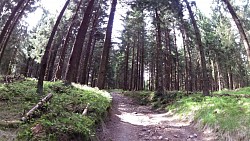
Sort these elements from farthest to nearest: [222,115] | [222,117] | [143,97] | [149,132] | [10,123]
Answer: [143,97] < [149,132] < [222,115] < [222,117] < [10,123]

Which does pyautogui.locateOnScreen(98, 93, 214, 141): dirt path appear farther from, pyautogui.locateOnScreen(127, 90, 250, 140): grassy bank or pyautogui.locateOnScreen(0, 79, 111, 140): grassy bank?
pyautogui.locateOnScreen(0, 79, 111, 140): grassy bank

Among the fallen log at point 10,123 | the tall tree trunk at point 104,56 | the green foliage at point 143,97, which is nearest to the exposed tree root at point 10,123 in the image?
the fallen log at point 10,123

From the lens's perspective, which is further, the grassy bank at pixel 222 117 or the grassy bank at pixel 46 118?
the grassy bank at pixel 222 117

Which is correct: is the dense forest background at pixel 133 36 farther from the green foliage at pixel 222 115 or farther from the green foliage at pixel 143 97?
the green foliage at pixel 222 115

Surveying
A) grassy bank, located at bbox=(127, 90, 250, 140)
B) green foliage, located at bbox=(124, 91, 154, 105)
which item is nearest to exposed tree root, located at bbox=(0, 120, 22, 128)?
grassy bank, located at bbox=(127, 90, 250, 140)

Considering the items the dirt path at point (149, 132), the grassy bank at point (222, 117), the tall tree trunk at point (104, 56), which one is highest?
the tall tree trunk at point (104, 56)

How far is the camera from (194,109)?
1123cm

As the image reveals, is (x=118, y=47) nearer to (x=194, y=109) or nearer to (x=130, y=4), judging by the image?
(x=130, y=4)

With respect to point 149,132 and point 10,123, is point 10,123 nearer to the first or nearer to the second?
point 10,123

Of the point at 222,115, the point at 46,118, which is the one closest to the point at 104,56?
the point at 222,115

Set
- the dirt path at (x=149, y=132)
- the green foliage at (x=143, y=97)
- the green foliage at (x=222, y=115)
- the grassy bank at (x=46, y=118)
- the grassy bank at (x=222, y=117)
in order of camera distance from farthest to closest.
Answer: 1. the green foliage at (x=143, y=97)
2. the dirt path at (x=149, y=132)
3. the green foliage at (x=222, y=115)
4. the grassy bank at (x=222, y=117)
5. the grassy bank at (x=46, y=118)

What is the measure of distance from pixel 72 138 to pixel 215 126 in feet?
17.3

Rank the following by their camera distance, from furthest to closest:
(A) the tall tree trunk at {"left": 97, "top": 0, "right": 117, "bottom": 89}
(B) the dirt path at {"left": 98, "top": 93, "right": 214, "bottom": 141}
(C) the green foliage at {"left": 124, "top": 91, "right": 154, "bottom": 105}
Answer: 1. (C) the green foliage at {"left": 124, "top": 91, "right": 154, "bottom": 105}
2. (A) the tall tree trunk at {"left": 97, "top": 0, "right": 117, "bottom": 89}
3. (B) the dirt path at {"left": 98, "top": 93, "right": 214, "bottom": 141}

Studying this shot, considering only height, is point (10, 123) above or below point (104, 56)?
below
